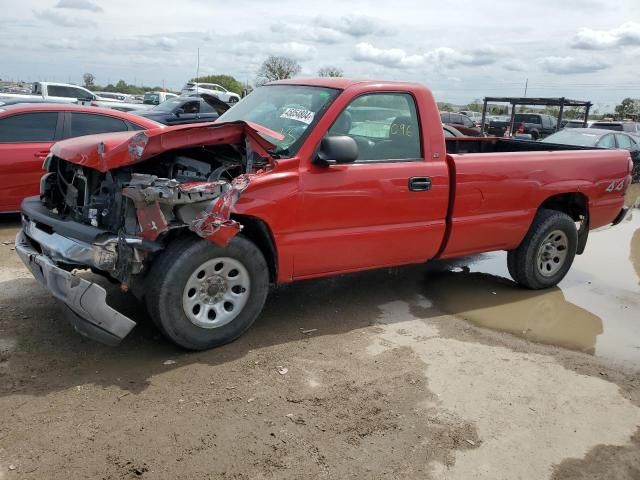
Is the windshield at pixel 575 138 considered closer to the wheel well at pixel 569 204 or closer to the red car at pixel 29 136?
the wheel well at pixel 569 204

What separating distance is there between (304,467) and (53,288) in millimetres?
2044

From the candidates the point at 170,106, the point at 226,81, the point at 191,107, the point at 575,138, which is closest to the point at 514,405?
the point at 575,138

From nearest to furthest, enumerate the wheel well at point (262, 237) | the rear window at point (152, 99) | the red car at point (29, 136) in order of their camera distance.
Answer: the wheel well at point (262, 237) → the red car at point (29, 136) → the rear window at point (152, 99)

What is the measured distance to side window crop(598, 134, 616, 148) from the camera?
14409 mm

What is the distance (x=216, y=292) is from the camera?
4145mm

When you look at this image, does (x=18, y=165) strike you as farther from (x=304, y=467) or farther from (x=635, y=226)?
(x=635, y=226)

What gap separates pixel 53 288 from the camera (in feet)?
12.6

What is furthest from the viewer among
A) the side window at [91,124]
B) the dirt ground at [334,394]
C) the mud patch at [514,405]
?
the side window at [91,124]

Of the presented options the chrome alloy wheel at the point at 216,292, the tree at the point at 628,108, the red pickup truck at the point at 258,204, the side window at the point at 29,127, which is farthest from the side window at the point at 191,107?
the tree at the point at 628,108

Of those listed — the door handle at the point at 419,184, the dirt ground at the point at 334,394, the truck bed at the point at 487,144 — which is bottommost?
the dirt ground at the point at 334,394

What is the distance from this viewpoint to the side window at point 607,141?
14409mm

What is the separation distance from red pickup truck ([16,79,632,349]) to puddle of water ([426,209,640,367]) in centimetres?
59

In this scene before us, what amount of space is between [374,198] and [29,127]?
4.99 m

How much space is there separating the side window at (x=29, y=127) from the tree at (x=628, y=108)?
5296cm
